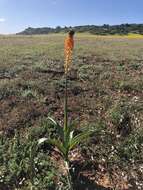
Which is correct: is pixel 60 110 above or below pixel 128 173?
above

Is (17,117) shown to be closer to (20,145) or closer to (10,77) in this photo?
(20,145)

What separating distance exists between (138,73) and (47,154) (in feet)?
30.8

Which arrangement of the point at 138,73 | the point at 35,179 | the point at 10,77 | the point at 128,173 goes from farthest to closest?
the point at 138,73 < the point at 10,77 < the point at 128,173 < the point at 35,179

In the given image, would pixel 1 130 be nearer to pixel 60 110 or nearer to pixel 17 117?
pixel 17 117

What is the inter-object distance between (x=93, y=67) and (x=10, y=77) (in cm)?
462

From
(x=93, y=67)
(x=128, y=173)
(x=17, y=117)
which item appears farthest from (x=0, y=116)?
(x=93, y=67)

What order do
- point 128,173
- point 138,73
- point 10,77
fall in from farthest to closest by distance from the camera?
point 138,73, point 10,77, point 128,173

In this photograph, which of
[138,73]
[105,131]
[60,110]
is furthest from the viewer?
[138,73]

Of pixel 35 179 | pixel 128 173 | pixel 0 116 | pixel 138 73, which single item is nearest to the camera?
pixel 35 179

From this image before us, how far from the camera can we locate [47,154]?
7602 millimetres

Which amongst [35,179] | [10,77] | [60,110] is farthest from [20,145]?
[10,77]

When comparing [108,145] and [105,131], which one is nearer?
[108,145]

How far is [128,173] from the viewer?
7398 millimetres

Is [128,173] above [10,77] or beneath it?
beneath
